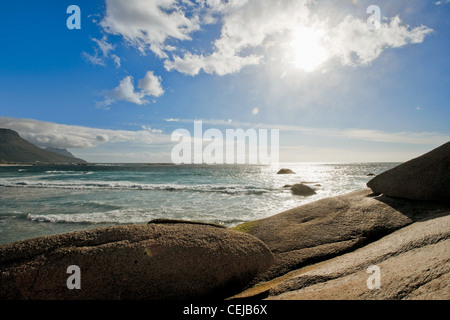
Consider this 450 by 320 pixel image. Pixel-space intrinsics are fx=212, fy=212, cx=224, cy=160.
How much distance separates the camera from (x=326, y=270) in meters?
2.93

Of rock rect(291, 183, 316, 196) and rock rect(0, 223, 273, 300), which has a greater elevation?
rock rect(0, 223, 273, 300)

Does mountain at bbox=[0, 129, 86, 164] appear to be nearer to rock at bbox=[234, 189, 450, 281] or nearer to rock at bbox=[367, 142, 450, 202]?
rock at bbox=[234, 189, 450, 281]

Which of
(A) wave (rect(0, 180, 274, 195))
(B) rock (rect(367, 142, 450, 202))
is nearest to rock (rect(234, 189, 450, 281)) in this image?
(B) rock (rect(367, 142, 450, 202))

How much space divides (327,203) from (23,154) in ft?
773

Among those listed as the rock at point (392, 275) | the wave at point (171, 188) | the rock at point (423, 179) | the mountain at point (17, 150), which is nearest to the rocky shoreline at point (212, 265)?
the rock at point (392, 275)

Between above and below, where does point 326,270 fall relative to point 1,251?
below

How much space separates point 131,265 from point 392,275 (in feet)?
9.80

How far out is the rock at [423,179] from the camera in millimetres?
5035

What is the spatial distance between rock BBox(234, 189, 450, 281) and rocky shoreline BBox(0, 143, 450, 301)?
26 mm

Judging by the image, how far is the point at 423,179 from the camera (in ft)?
17.3

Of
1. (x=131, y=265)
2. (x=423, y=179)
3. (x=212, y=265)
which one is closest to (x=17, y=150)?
(x=131, y=265)

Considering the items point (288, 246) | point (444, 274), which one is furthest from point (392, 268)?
point (288, 246)

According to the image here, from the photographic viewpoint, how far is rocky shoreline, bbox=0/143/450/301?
2.24 m
